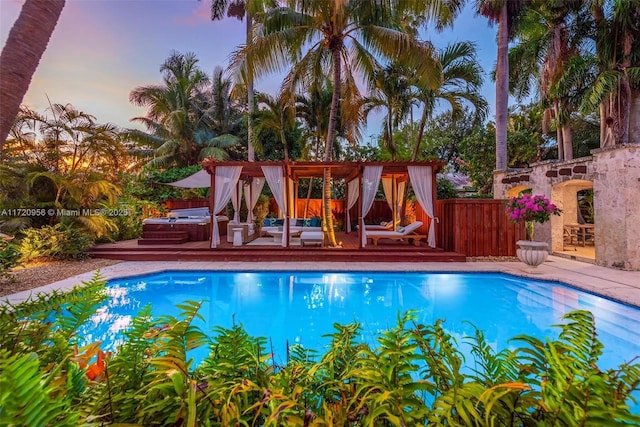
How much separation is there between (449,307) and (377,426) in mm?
5079

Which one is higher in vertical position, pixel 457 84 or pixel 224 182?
pixel 457 84

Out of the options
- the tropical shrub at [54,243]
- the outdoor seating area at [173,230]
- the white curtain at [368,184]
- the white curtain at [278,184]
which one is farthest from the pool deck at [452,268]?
the outdoor seating area at [173,230]

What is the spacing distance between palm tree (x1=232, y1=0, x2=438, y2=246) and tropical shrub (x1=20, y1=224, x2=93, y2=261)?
6101 millimetres

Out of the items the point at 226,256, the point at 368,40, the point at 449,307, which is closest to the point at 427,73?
the point at 368,40

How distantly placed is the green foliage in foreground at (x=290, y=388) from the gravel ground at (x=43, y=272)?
6.27 meters

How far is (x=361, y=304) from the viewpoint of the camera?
559 centimetres

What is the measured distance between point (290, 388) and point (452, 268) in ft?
24.4

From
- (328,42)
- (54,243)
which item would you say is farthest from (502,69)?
(54,243)

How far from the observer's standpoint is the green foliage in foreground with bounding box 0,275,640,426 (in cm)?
77

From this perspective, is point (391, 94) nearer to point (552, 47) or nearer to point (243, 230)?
point (552, 47)

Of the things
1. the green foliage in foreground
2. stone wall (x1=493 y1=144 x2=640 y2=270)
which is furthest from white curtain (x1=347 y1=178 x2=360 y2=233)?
the green foliage in foreground

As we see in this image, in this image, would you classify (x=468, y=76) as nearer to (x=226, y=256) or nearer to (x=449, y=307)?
(x=449, y=307)

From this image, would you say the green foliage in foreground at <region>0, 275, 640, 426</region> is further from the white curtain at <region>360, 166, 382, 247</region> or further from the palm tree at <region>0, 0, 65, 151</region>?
the white curtain at <region>360, 166, 382, 247</region>

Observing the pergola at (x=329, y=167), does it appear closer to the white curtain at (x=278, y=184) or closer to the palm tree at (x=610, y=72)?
the white curtain at (x=278, y=184)
